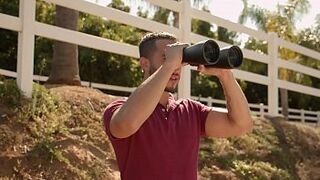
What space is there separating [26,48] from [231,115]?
10.1 ft

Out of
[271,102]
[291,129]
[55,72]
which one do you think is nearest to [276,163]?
[291,129]

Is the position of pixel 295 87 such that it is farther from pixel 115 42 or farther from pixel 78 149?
pixel 78 149

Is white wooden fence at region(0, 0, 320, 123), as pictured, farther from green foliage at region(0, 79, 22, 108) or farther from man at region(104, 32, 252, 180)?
man at region(104, 32, 252, 180)

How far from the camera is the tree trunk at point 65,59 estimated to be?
21.7ft

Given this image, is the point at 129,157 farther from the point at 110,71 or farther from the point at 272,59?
the point at 110,71

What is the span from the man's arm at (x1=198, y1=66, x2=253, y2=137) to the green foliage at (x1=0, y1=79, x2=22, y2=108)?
8.78ft

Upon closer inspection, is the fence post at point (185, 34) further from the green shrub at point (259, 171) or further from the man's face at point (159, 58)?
the man's face at point (159, 58)

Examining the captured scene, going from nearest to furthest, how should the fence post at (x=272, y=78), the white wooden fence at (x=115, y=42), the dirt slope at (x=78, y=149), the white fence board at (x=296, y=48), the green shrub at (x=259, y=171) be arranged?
the dirt slope at (x=78, y=149) → the white wooden fence at (x=115, y=42) → the green shrub at (x=259, y=171) → the fence post at (x=272, y=78) → the white fence board at (x=296, y=48)

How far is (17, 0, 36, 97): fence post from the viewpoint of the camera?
516cm

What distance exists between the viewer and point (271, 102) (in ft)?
30.8

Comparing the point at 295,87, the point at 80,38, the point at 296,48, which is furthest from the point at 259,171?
the point at 296,48

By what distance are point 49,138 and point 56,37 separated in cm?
126

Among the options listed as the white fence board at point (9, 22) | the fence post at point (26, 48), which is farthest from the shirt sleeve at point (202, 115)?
the white fence board at point (9, 22)

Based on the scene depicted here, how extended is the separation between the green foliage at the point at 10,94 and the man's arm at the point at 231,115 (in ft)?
8.78
